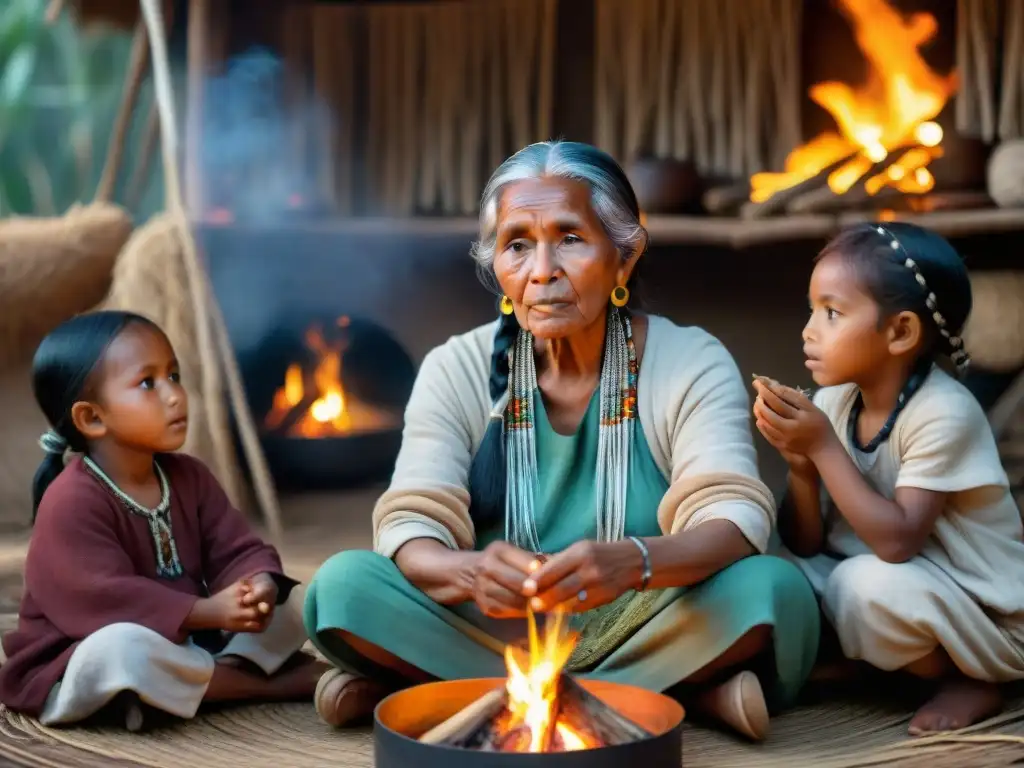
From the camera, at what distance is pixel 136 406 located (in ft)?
10.00

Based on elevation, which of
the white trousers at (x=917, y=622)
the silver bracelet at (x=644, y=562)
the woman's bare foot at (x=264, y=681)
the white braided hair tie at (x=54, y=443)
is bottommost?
the woman's bare foot at (x=264, y=681)

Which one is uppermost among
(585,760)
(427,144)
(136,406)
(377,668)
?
(427,144)

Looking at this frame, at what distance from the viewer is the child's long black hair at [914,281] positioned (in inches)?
117

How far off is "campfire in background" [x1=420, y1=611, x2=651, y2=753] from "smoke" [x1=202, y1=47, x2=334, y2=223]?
332cm

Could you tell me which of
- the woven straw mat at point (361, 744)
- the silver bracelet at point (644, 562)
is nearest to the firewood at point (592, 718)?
the silver bracelet at point (644, 562)

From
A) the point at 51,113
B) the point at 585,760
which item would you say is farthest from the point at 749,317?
the point at 51,113

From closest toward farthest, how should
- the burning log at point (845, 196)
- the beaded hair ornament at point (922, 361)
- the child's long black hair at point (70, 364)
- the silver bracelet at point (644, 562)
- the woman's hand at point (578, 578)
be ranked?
1. the woman's hand at point (578, 578)
2. the silver bracelet at point (644, 562)
3. the beaded hair ornament at point (922, 361)
4. the child's long black hair at point (70, 364)
5. the burning log at point (845, 196)

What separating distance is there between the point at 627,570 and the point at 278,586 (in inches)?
36.7

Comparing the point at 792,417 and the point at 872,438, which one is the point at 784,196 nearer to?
the point at 872,438

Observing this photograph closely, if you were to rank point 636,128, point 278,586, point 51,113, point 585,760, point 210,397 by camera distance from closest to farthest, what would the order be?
1. point 585,760
2. point 278,586
3. point 210,397
4. point 636,128
5. point 51,113

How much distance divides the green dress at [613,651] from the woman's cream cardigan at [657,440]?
7cm

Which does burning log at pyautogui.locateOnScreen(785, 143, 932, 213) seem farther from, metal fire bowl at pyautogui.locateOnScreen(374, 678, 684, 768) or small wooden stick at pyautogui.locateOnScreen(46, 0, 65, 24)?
small wooden stick at pyautogui.locateOnScreen(46, 0, 65, 24)

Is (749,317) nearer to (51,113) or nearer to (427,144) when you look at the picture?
(427,144)

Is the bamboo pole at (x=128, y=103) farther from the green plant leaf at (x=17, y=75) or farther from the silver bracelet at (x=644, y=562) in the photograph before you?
the silver bracelet at (x=644, y=562)
